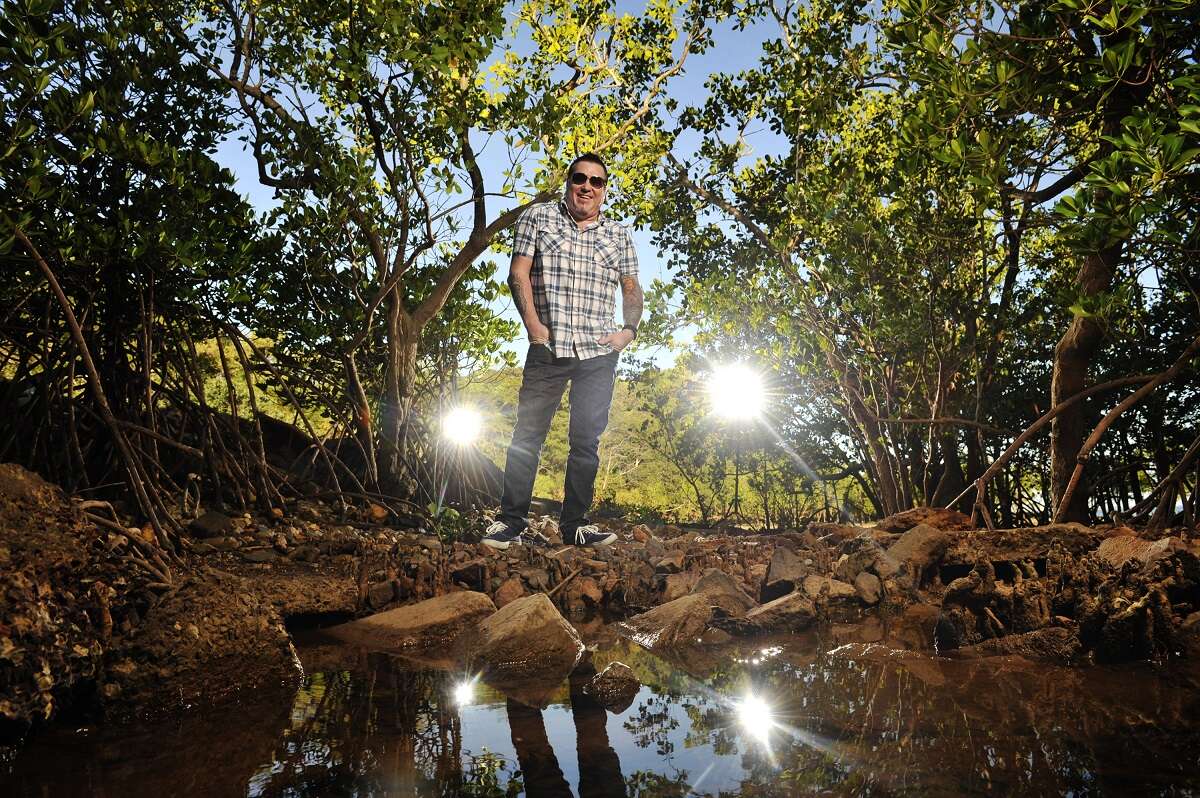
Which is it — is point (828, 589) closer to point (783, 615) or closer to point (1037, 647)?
point (783, 615)

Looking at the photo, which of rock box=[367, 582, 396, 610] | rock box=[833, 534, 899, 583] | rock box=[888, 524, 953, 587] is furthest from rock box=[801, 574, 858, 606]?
rock box=[367, 582, 396, 610]

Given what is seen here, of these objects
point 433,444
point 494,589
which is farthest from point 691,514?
point 494,589

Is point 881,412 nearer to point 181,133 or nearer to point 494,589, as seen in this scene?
point 494,589

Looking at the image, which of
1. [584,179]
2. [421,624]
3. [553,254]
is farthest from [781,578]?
[584,179]

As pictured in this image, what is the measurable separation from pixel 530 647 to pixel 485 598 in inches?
35.4

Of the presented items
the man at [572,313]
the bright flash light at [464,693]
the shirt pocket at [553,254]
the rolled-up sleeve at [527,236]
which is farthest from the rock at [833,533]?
the bright flash light at [464,693]

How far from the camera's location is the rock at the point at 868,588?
4102 mm

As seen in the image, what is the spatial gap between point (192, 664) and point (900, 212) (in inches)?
310

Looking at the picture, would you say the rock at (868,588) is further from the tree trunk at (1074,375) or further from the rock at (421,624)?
the tree trunk at (1074,375)

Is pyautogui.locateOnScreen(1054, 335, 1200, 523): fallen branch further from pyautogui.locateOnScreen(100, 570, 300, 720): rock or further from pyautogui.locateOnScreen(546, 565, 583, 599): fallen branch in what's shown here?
pyautogui.locateOnScreen(100, 570, 300, 720): rock

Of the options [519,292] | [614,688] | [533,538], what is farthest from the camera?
[533,538]

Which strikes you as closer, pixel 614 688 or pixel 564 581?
pixel 614 688

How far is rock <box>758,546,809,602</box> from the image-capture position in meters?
4.27

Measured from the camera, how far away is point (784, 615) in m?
3.71
